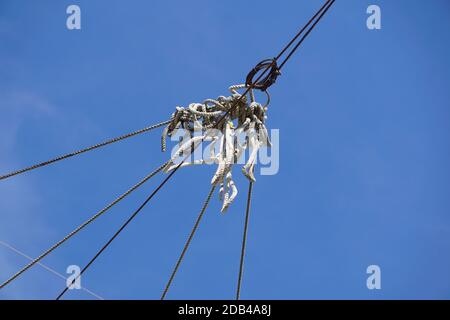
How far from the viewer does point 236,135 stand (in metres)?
18.4

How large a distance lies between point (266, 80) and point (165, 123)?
6.22 feet

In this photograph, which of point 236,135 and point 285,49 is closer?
point 285,49

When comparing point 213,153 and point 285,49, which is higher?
point 285,49
